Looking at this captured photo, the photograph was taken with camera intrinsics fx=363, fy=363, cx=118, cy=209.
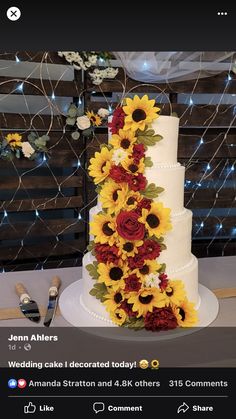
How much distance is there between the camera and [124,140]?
0.75m

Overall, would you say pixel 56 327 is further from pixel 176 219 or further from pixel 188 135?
pixel 188 135

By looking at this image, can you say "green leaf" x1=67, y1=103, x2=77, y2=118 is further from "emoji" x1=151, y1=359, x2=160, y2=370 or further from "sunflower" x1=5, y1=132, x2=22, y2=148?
"emoji" x1=151, y1=359, x2=160, y2=370

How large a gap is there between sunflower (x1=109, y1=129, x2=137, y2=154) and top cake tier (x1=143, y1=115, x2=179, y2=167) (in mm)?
45

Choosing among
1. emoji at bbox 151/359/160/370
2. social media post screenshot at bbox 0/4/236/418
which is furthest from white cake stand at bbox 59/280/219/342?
emoji at bbox 151/359/160/370

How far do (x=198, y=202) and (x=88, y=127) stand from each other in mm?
800

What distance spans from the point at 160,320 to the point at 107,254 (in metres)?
0.17

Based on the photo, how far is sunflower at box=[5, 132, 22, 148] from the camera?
6.06 ft

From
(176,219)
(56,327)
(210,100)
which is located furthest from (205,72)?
(56,327)

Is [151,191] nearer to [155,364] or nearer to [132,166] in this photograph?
[132,166]

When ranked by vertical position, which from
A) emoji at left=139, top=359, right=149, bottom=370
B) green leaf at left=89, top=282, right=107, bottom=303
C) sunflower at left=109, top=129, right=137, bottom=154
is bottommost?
emoji at left=139, top=359, right=149, bottom=370

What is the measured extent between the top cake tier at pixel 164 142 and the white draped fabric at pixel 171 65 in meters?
0.98
